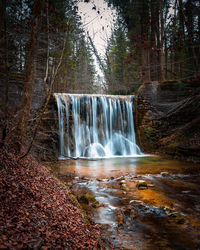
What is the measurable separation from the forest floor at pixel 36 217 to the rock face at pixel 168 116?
29.2 feet

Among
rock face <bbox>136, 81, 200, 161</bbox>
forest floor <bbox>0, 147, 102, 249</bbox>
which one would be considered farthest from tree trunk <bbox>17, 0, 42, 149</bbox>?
rock face <bbox>136, 81, 200, 161</bbox>

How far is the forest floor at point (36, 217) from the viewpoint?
194 cm

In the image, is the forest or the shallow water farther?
the shallow water

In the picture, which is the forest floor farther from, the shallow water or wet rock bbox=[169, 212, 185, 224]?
wet rock bbox=[169, 212, 185, 224]

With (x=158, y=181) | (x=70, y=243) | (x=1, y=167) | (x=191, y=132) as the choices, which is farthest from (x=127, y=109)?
(x=70, y=243)

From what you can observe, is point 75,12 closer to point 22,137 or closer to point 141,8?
point 22,137

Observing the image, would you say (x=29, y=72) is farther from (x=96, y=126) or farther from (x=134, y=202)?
(x=96, y=126)

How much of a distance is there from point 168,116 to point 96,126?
5177mm

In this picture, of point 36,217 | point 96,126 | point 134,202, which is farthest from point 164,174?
point 96,126

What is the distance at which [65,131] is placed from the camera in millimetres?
12438

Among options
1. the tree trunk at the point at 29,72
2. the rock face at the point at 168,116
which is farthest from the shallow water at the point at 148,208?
the rock face at the point at 168,116

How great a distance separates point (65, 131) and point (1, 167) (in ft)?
28.8

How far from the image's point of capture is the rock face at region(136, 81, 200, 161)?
11.2m

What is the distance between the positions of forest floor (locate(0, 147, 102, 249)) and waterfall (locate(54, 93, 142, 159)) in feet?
27.0
